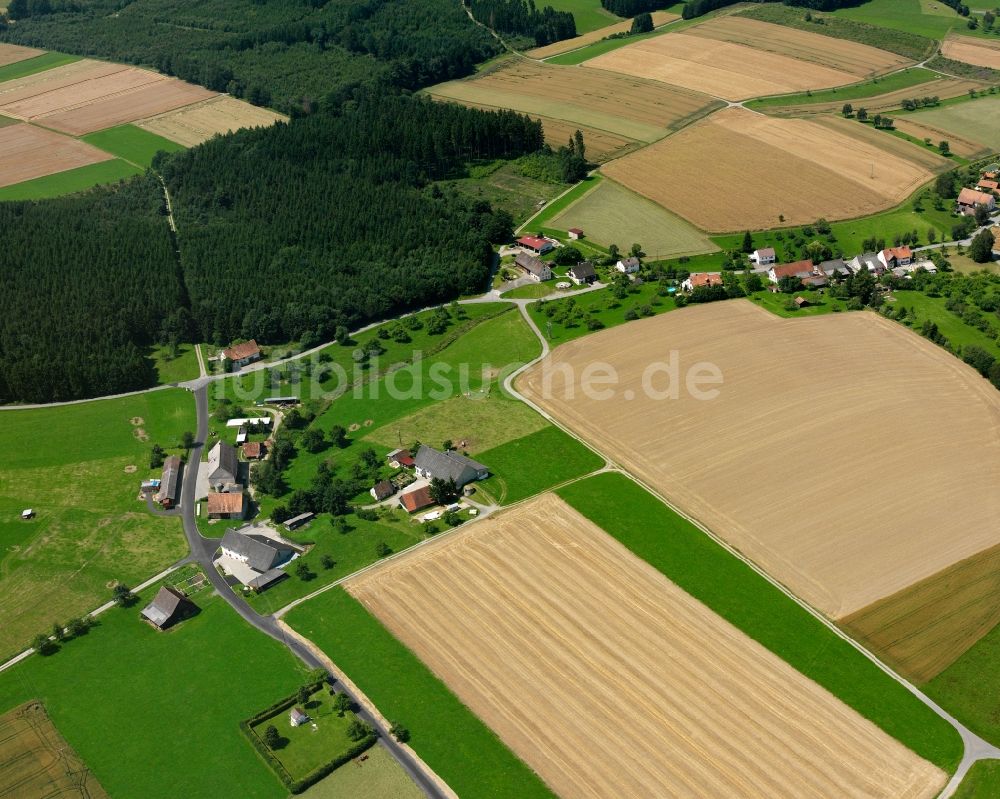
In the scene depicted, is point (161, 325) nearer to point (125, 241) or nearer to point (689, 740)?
point (125, 241)

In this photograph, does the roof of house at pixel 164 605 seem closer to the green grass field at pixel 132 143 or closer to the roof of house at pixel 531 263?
the roof of house at pixel 531 263

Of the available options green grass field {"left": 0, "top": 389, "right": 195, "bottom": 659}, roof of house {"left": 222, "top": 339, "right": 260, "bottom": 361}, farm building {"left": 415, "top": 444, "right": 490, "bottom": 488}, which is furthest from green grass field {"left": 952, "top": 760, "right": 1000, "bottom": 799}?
roof of house {"left": 222, "top": 339, "right": 260, "bottom": 361}

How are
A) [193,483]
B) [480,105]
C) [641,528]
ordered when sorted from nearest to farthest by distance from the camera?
[641,528] → [193,483] → [480,105]

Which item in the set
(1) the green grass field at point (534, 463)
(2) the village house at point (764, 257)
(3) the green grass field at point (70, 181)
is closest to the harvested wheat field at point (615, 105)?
(2) the village house at point (764, 257)

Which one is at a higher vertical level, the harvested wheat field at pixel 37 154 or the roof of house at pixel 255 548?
the harvested wheat field at pixel 37 154

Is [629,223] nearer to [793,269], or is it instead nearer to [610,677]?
[793,269]

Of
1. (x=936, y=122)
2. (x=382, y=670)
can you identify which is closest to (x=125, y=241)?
(x=382, y=670)

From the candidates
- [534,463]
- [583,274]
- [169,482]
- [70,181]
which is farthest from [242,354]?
[70,181]
